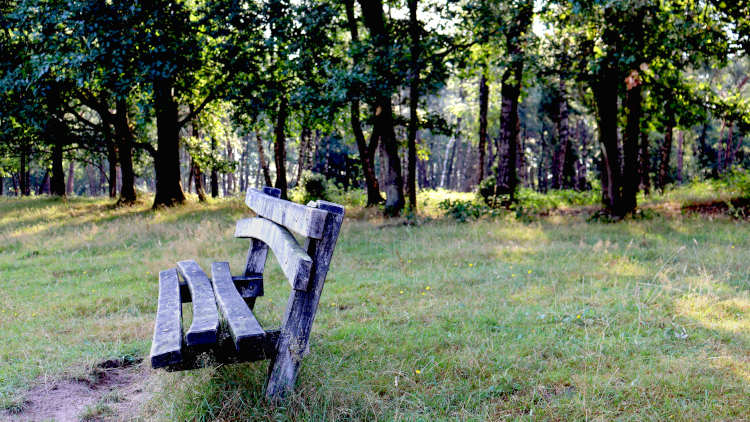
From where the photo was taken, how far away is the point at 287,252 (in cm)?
269

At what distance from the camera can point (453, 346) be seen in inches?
155

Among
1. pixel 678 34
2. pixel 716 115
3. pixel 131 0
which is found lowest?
pixel 716 115

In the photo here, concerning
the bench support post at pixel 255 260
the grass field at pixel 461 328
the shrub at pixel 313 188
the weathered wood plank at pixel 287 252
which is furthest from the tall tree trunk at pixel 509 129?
the weathered wood plank at pixel 287 252

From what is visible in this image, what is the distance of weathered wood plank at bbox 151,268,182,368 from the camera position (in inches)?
84.3

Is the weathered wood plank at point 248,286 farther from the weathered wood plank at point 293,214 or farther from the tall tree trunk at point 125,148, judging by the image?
the tall tree trunk at point 125,148

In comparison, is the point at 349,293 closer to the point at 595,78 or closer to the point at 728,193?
the point at 595,78

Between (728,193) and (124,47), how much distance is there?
16314 millimetres

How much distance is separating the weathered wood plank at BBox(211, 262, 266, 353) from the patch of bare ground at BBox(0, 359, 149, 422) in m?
0.78

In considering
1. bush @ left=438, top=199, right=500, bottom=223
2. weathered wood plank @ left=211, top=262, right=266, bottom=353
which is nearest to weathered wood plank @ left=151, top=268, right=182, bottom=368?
weathered wood plank @ left=211, top=262, right=266, bottom=353

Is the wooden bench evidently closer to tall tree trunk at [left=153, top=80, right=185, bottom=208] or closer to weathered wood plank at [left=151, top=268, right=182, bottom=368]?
weathered wood plank at [left=151, top=268, right=182, bottom=368]

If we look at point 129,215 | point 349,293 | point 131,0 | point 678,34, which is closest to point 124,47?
point 131,0

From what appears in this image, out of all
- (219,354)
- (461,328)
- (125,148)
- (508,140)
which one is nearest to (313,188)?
(125,148)

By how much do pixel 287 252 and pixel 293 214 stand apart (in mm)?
239

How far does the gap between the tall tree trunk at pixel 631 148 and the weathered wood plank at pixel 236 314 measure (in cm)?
982
